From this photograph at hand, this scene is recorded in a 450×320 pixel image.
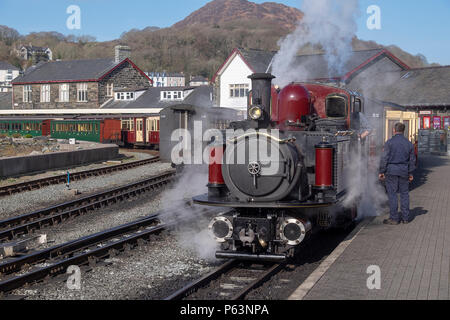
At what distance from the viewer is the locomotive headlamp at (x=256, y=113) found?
6746 millimetres

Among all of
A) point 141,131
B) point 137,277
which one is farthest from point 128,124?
point 137,277

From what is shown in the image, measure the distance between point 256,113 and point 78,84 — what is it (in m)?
46.0

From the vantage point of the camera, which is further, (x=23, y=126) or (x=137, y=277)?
(x=23, y=126)

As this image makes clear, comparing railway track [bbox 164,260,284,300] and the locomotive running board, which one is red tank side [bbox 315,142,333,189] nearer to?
the locomotive running board

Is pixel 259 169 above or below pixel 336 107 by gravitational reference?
below

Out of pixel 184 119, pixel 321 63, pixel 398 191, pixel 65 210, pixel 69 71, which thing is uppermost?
pixel 69 71

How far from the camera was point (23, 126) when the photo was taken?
43281mm

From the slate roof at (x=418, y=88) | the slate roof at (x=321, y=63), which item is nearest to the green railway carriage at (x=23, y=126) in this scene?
the slate roof at (x=321, y=63)

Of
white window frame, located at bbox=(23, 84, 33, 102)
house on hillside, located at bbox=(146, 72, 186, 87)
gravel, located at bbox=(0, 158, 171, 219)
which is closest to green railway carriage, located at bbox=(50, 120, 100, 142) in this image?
white window frame, located at bbox=(23, 84, 33, 102)

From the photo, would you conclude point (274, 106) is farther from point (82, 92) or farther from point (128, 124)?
point (82, 92)

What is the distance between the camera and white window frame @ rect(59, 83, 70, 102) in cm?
5053

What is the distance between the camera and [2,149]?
90.0 ft

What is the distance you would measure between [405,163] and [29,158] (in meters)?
15.7
